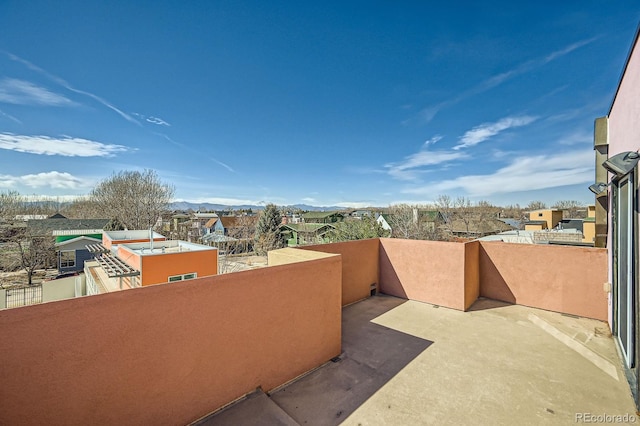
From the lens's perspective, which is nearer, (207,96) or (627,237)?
(627,237)

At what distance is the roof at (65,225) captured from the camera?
63.7 feet

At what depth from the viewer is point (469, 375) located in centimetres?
367

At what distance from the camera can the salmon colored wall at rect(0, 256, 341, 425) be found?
1840 mm

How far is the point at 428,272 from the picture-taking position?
261 inches

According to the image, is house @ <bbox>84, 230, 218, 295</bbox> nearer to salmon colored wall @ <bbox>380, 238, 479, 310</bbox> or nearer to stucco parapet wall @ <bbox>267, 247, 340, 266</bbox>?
stucco parapet wall @ <bbox>267, 247, 340, 266</bbox>

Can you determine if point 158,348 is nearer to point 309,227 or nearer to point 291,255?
point 291,255

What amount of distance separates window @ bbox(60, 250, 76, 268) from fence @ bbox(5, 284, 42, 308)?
158 inches

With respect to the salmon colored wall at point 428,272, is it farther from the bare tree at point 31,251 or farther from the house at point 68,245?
the bare tree at point 31,251

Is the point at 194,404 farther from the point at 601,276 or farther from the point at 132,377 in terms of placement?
the point at 601,276

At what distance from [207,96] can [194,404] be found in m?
12.1

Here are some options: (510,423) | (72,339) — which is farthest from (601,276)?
(72,339)

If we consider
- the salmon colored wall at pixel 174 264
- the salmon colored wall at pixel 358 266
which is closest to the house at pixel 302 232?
the salmon colored wall at pixel 174 264

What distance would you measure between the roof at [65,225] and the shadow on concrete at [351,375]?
86.3 ft

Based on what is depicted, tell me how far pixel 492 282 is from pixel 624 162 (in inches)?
181
